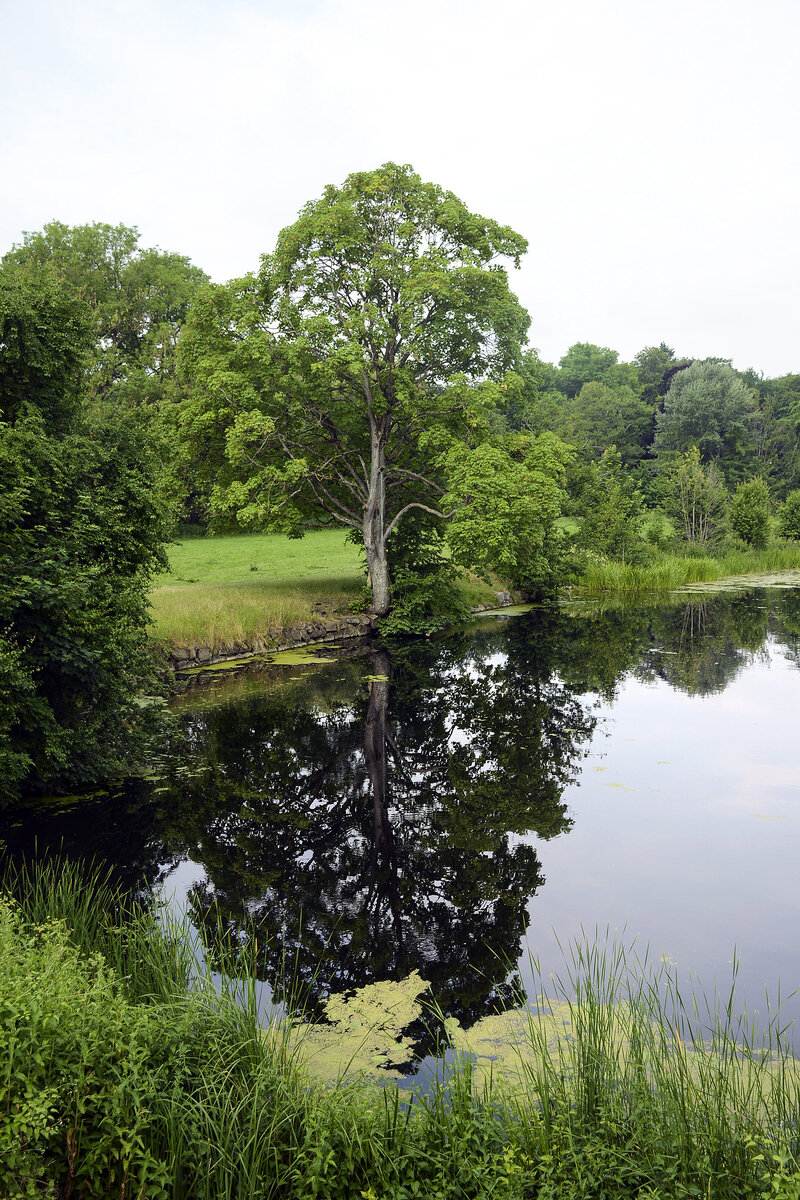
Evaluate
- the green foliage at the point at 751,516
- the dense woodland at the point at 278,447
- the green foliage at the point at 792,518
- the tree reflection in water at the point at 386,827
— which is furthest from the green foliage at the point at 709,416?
the tree reflection in water at the point at 386,827

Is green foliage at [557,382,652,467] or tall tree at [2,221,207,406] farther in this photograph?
green foliage at [557,382,652,467]

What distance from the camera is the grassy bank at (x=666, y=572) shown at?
3209 cm

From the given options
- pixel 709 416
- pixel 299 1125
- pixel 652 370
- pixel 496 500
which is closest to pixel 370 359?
pixel 496 500

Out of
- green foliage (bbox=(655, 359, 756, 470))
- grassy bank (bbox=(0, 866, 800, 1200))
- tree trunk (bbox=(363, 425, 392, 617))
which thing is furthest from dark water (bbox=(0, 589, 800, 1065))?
green foliage (bbox=(655, 359, 756, 470))

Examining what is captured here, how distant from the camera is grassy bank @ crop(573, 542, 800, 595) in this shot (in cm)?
3209

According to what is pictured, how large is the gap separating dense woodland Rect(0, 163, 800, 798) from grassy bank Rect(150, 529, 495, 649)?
197 cm

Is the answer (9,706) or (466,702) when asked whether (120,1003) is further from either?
(466,702)

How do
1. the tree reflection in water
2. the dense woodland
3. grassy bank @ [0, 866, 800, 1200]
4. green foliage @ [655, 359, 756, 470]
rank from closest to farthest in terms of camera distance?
grassy bank @ [0, 866, 800, 1200], the tree reflection in water, the dense woodland, green foliage @ [655, 359, 756, 470]

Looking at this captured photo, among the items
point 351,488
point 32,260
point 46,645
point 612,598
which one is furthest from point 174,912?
point 32,260

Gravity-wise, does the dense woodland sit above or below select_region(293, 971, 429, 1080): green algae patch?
above

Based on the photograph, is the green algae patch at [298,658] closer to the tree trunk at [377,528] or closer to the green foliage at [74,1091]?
the tree trunk at [377,528]

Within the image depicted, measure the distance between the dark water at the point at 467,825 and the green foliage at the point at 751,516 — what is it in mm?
26593

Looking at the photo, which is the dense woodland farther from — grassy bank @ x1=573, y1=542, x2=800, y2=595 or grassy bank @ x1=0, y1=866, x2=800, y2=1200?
grassy bank @ x1=0, y1=866, x2=800, y2=1200

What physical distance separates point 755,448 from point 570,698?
210 feet
